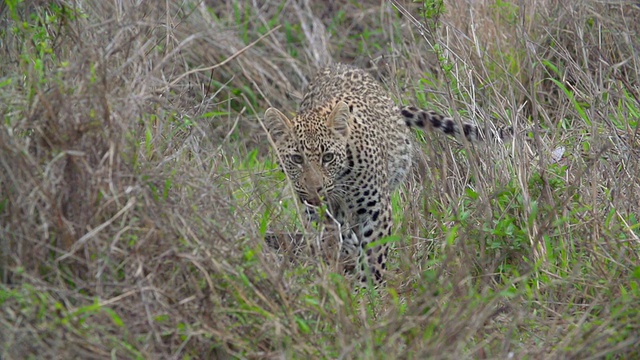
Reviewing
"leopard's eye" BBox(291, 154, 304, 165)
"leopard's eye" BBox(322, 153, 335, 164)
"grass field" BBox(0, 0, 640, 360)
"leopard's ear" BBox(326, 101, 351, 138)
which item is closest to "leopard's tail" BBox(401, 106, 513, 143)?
"grass field" BBox(0, 0, 640, 360)

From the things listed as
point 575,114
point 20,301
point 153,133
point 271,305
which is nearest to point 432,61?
point 575,114

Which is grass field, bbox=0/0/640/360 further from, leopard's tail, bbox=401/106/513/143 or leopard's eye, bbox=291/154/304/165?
leopard's eye, bbox=291/154/304/165

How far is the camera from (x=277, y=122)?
682cm

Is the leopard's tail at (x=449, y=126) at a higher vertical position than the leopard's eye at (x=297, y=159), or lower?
lower

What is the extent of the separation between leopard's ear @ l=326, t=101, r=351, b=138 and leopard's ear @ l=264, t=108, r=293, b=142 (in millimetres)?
269

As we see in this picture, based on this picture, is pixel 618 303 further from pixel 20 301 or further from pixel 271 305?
pixel 20 301

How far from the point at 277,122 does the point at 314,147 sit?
35 cm

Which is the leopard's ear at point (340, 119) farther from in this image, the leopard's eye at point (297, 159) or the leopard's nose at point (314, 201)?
the leopard's nose at point (314, 201)

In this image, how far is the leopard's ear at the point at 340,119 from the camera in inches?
269

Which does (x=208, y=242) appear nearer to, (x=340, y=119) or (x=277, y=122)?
(x=277, y=122)

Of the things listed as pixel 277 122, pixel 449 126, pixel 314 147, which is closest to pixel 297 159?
pixel 314 147

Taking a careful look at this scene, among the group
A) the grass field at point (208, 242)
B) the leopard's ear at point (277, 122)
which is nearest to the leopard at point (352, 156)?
the leopard's ear at point (277, 122)

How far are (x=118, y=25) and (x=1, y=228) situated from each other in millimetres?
1148

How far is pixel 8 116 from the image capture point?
5000 mm
